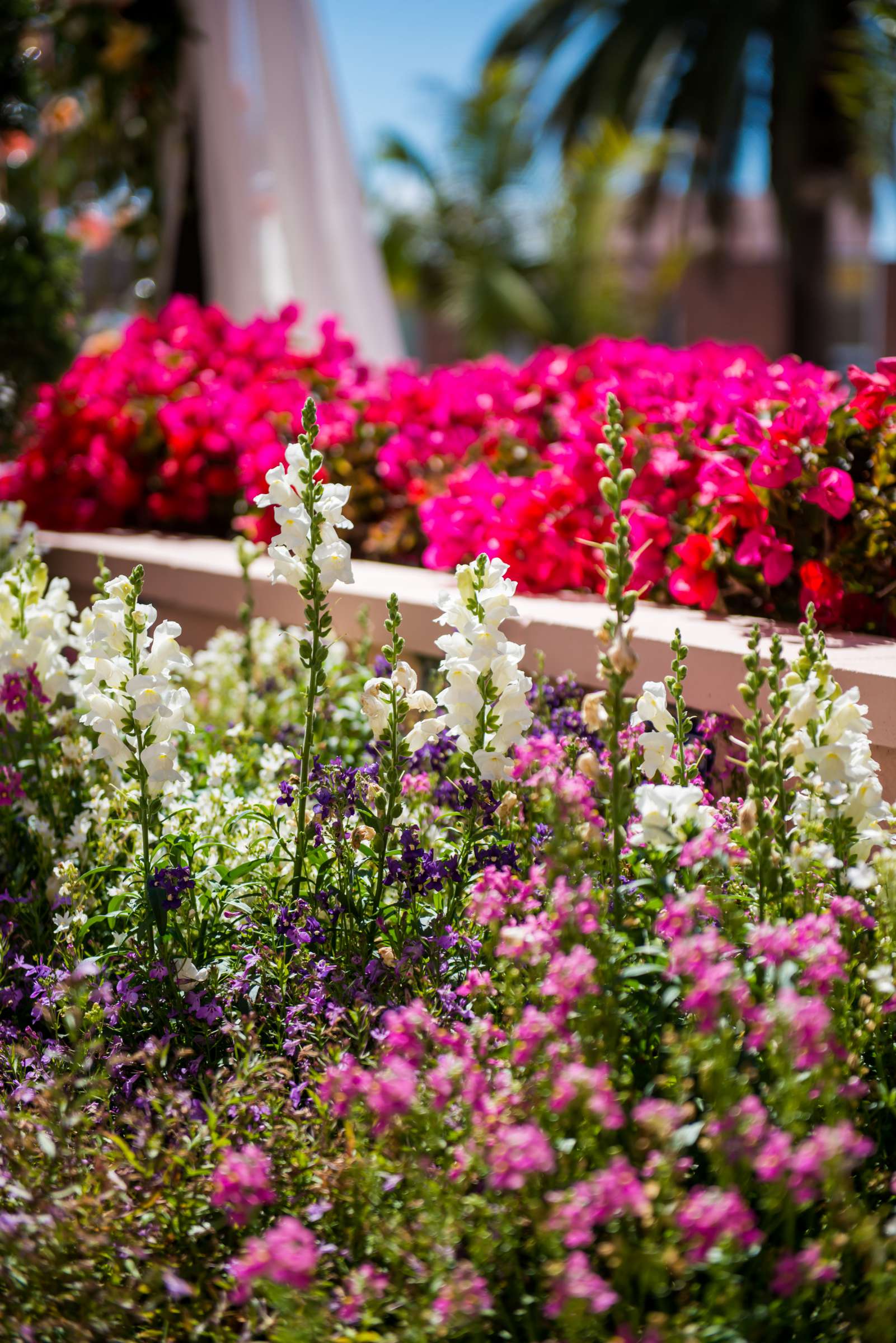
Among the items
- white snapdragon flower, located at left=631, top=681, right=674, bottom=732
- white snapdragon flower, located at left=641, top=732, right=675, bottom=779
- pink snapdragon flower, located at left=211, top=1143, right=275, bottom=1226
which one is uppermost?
white snapdragon flower, located at left=631, top=681, right=674, bottom=732

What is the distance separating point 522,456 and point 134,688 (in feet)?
6.34

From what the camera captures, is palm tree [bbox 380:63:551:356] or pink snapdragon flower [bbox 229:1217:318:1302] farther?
palm tree [bbox 380:63:551:356]

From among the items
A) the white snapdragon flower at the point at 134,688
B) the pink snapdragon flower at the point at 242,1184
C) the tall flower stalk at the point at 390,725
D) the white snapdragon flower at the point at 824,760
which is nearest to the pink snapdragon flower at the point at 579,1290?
the pink snapdragon flower at the point at 242,1184

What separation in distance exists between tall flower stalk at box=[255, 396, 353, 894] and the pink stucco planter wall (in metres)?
0.18

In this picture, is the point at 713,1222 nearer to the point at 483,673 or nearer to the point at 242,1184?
the point at 242,1184

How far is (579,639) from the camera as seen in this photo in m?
2.42

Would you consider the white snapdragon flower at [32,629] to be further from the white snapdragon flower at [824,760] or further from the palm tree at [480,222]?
the palm tree at [480,222]

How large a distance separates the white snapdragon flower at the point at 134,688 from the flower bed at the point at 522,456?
2.54 feet

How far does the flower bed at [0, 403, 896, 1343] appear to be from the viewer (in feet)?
3.82

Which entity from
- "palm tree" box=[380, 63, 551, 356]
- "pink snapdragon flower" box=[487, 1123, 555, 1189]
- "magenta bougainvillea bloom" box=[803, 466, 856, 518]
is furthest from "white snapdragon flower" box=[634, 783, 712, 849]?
"palm tree" box=[380, 63, 551, 356]

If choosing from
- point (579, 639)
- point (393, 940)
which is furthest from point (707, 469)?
point (393, 940)

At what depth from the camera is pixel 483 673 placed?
1.69 meters

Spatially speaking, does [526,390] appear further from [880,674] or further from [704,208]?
[704,208]

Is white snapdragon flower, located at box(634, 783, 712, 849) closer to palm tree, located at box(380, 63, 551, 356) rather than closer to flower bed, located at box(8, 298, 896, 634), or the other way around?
flower bed, located at box(8, 298, 896, 634)
